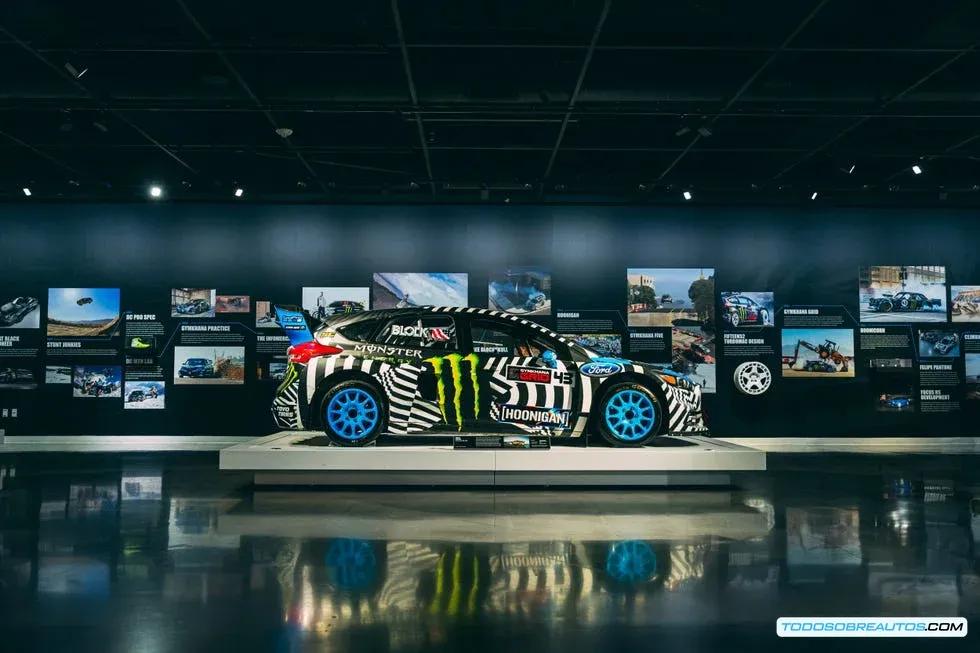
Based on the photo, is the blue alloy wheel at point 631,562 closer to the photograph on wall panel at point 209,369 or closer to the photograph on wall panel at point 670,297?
the photograph on wall panel at point 670,297

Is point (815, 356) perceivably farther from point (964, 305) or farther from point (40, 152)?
point (40, 152)

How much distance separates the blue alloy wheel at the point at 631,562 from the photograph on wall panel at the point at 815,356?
22.1 ft

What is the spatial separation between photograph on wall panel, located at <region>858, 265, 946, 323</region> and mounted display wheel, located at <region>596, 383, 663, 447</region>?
5.23 meters

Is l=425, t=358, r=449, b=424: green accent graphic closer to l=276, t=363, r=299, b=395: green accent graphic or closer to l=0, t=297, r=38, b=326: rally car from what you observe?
l=276, t=363, r=299, b=395: green accent graphic

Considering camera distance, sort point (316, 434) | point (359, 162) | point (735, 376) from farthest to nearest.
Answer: point (735, 376), point (359, 162), point (316, 434)

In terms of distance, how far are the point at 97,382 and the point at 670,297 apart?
7.62 meters

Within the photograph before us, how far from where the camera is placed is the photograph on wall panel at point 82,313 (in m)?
10.8

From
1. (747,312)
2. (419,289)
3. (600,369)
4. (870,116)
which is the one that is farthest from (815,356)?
(419,289)

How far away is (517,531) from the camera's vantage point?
5.25m

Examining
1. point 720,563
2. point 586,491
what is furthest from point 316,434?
point 720,563

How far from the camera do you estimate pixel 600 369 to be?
7176 millimetres

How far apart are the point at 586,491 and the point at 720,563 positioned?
271 cm

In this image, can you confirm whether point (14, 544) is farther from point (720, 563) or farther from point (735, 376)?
point (735, 376)

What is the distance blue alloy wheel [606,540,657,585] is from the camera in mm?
4066
